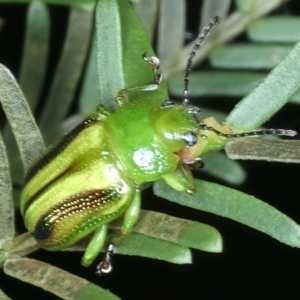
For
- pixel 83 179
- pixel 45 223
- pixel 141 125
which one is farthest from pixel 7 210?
pixel 141 125

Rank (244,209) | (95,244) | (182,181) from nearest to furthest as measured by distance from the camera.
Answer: (244,209) → (182,181) → (95,244)

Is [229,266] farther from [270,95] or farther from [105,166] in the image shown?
[270,95]

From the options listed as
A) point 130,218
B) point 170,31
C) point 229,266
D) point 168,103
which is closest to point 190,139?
point 168,103

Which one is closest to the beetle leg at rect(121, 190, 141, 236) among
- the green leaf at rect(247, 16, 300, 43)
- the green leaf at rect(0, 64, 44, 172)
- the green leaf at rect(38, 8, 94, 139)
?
the green leaf at rect(0, 64, 44, 172)

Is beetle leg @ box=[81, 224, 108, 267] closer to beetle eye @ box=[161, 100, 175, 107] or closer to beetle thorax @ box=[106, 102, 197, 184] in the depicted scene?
beetle thorax @ box=[106, 102, 197, 184]

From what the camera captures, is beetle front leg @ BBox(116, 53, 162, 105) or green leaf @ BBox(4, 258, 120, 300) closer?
green leaf @ BBox(4, 258, 120, 300)

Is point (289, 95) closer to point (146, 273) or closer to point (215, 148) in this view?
point (215, 148)
